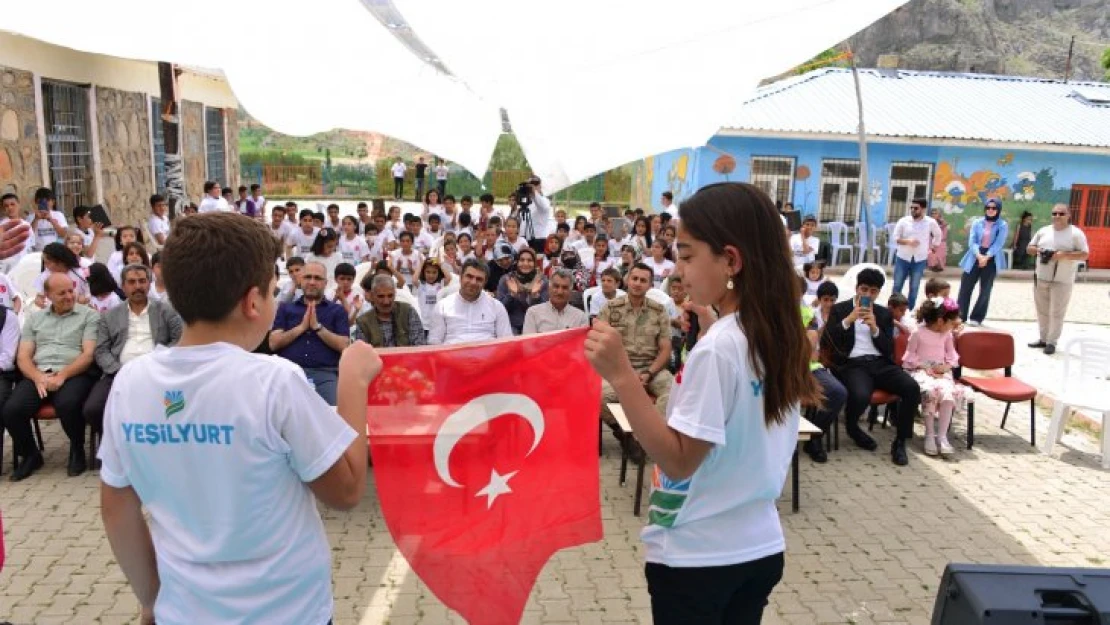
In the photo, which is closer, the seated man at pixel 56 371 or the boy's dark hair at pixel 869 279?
the seated man at pixel 56 371

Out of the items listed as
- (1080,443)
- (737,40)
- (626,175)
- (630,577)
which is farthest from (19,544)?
(626,175)

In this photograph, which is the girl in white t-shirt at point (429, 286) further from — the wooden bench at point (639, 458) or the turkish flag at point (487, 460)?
the turkish flag at point (487, 460)

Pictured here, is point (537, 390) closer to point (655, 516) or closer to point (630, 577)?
point (655, 516)

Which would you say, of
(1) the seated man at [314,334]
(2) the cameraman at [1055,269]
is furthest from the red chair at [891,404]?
(1) the seated man at [314,334]

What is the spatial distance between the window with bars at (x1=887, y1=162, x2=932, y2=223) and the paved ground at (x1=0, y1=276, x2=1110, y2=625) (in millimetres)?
13158

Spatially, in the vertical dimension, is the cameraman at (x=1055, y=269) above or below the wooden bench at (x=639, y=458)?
above

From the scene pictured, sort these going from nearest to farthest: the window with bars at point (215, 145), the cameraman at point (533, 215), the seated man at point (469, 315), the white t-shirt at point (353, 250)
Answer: the seated man at point (469, 315) → the white t-shirt at point (353, 250) → the cameraman at point (533, 215) → the window with bars at point (215, 145)

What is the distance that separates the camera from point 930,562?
197 inches

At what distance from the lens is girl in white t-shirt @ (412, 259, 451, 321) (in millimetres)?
8680

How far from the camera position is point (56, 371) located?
622 cm

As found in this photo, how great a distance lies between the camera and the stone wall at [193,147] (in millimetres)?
18844

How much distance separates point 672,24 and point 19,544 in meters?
4.80

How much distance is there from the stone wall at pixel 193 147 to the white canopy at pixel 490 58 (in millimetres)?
16998

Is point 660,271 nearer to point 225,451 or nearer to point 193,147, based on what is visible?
point 225,451
